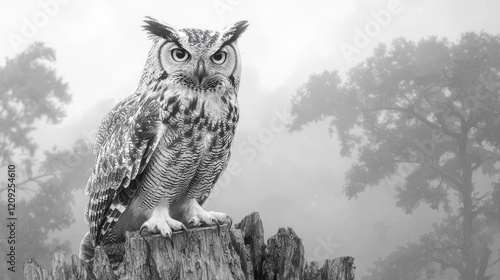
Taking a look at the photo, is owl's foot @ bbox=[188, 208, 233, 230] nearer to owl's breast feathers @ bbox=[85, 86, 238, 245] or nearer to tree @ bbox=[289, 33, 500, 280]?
owl's breast feathers @ bbox=[85, 86, 238, 245]

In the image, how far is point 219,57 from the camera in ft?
5.54

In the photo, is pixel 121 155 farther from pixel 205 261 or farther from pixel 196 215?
pixel 205 261

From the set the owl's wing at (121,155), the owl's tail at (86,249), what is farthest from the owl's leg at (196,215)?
the owl's tail at (86,249)

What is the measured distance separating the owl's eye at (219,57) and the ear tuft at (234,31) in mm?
38

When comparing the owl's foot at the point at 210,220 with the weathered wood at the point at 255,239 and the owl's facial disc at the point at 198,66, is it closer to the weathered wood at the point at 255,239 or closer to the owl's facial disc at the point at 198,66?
the weathered wood at the point at 255,239

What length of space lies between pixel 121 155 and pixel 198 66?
454 millimetres

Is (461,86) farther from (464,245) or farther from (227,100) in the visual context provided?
(227,100)

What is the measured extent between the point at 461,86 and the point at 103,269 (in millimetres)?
5686

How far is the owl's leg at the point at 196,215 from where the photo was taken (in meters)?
1.79

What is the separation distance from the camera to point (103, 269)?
5.48ft

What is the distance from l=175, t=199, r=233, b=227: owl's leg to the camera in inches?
70.6

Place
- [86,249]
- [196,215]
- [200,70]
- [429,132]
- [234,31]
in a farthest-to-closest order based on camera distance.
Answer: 1. [429,132]
2. [86,249]
3. [196,215]
4. [234,31]
5. [200,70]

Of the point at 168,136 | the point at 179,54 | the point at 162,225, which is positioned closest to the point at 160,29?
the point at 179,54

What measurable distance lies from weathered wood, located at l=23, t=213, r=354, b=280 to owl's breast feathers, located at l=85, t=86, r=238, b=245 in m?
0.20
